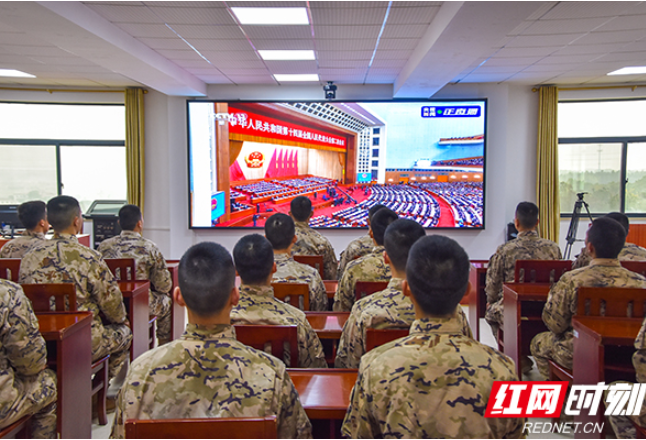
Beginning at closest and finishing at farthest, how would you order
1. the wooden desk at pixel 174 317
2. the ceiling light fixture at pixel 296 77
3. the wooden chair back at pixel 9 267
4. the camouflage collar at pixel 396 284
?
the camouflage collar at pixel 396 284
the wooden chair back at pixel 9 267
the wooden desk at pixel 174 317
the ceiling light fixture at pixel 296 77

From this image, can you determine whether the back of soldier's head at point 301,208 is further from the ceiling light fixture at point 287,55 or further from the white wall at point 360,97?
the white wall at point 360,97

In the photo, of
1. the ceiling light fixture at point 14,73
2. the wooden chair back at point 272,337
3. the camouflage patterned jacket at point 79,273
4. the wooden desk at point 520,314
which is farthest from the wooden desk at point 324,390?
the ceiling light fixture at point 14,73

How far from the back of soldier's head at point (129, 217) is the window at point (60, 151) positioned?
4.08m

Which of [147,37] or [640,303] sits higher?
[147,37]

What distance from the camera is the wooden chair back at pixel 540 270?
126 inches

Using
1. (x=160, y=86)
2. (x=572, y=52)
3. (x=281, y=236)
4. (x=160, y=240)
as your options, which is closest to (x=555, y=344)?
(x=281, y=236)

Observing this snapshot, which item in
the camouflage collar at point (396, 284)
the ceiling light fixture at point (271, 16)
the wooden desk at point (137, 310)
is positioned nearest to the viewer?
the camouflage collar at point (396, 284)

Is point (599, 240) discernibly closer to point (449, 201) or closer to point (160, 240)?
point (449, 201)

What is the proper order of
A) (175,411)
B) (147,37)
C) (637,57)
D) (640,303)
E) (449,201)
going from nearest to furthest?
(175,411)
(640,303)
(147,37)
(637,57)
(449,201)

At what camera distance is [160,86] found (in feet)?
19.5

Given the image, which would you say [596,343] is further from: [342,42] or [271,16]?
[342,42]

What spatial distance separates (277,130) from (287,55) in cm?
171

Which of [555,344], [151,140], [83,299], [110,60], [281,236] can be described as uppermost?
[110,60]

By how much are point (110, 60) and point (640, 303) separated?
5.20 meters
